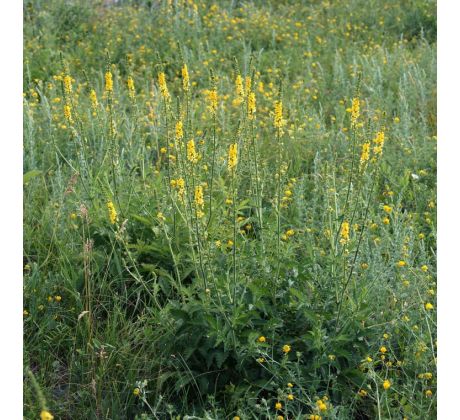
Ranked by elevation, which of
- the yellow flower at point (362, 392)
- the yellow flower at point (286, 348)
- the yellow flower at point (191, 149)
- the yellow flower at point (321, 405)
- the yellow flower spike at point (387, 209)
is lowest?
the yellow flower at point (362, 392)

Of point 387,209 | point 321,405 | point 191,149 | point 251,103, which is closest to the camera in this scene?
point 321,405

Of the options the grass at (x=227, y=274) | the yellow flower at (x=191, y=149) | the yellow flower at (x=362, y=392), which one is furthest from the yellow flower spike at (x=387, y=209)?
the yellow flower at (x=191, y=149)

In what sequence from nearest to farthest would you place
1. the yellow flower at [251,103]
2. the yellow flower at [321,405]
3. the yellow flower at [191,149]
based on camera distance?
the yellow flower at [321,405] < the yellow flower at [191,149] < the yellow flower at [251,103]

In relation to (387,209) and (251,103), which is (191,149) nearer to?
(251,103)

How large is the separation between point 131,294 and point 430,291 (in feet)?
4.09

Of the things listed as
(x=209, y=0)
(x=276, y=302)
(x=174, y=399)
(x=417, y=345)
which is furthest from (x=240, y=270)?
(x=209, y=0)

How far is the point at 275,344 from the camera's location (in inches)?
104

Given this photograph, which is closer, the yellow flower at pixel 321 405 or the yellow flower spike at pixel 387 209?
the yellow flower at pixel 321 405

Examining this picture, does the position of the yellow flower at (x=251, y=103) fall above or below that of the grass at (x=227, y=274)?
above

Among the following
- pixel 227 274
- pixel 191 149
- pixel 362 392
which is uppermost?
pixel 191 149

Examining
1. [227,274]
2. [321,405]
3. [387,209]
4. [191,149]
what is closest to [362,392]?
[321,405]

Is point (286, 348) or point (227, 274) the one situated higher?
point (227, 274)

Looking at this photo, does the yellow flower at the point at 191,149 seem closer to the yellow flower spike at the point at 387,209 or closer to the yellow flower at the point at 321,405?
the yellow flower at the point at 321,405

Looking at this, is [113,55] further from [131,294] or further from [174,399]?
[174,399]
